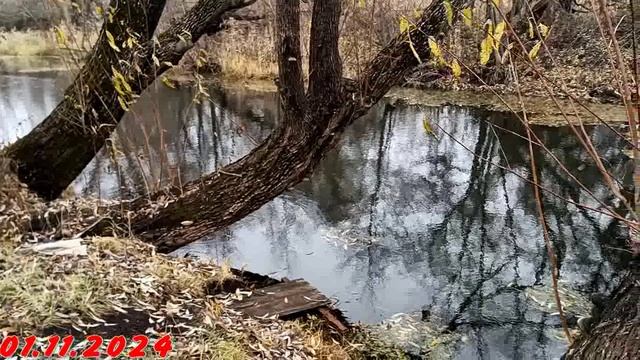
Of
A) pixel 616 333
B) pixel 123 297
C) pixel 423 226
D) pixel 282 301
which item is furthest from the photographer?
pixel 423 226

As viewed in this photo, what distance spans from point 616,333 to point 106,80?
3.74 m

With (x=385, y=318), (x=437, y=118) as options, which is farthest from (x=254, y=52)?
(x=385, y=318)

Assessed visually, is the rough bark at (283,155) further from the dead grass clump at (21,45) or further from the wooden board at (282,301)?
the dead grass clump at (21,45)

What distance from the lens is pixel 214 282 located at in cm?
380

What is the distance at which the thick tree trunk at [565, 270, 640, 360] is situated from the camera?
6.78ft

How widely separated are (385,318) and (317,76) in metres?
1.88

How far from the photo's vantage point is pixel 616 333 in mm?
2184

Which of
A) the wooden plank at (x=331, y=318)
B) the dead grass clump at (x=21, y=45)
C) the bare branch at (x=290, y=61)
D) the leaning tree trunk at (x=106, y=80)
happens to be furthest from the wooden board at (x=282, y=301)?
the dead grass clump at (x=21, y=45)

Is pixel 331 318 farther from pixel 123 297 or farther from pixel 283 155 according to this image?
pixel 123 297

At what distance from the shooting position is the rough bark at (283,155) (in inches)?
149

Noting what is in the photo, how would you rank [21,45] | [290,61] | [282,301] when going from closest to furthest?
[282,301] → [290,61] → [21,45]

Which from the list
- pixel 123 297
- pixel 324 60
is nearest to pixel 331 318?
pixel 123 297

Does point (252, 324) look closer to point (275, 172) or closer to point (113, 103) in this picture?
point (275, 172)

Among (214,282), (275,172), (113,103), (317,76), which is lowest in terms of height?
(214,282)
